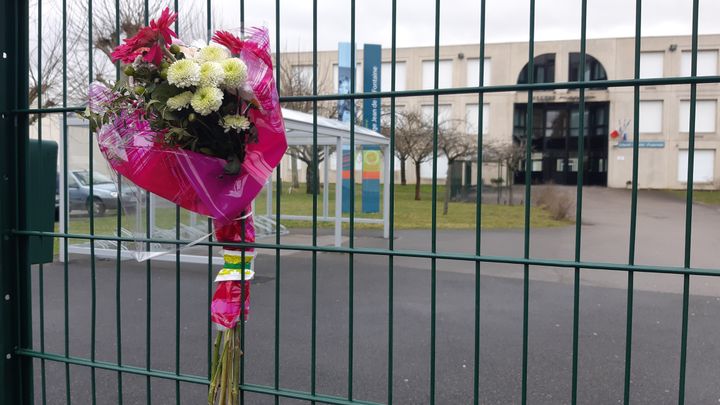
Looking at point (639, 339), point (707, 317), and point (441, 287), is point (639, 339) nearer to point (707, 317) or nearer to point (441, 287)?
point (707, 317)

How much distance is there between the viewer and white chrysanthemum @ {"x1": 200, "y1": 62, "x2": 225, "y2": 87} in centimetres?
159

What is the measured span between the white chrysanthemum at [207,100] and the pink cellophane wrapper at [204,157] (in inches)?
5.0

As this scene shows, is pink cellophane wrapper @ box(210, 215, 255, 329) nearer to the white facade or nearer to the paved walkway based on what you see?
the paved walkway

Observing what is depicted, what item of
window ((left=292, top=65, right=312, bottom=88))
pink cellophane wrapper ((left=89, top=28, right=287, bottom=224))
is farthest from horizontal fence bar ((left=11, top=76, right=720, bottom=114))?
window ((left=292, top=65, right=312, bottom=88))

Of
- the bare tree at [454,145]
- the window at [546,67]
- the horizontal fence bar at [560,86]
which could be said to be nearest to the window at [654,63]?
A: the window at [546,67]

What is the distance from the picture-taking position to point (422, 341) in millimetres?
5066

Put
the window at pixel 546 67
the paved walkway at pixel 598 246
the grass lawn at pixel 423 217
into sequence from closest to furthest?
the paved walkway at pixel 598 246 → the grass lawn at pixel 423 217 → the window at pixel 546 67

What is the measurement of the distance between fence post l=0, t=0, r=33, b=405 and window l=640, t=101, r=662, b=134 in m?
39.3

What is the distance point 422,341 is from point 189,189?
3.69 metres

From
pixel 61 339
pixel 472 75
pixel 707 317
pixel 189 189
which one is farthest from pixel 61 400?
pixel 472 75

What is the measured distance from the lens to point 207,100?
1.59m

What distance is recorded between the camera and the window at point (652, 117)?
1443 inches

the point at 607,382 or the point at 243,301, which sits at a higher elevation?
the point at 243,301

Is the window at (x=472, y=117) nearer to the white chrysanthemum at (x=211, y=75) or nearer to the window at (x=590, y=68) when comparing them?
the window at (x=590, y=68)
